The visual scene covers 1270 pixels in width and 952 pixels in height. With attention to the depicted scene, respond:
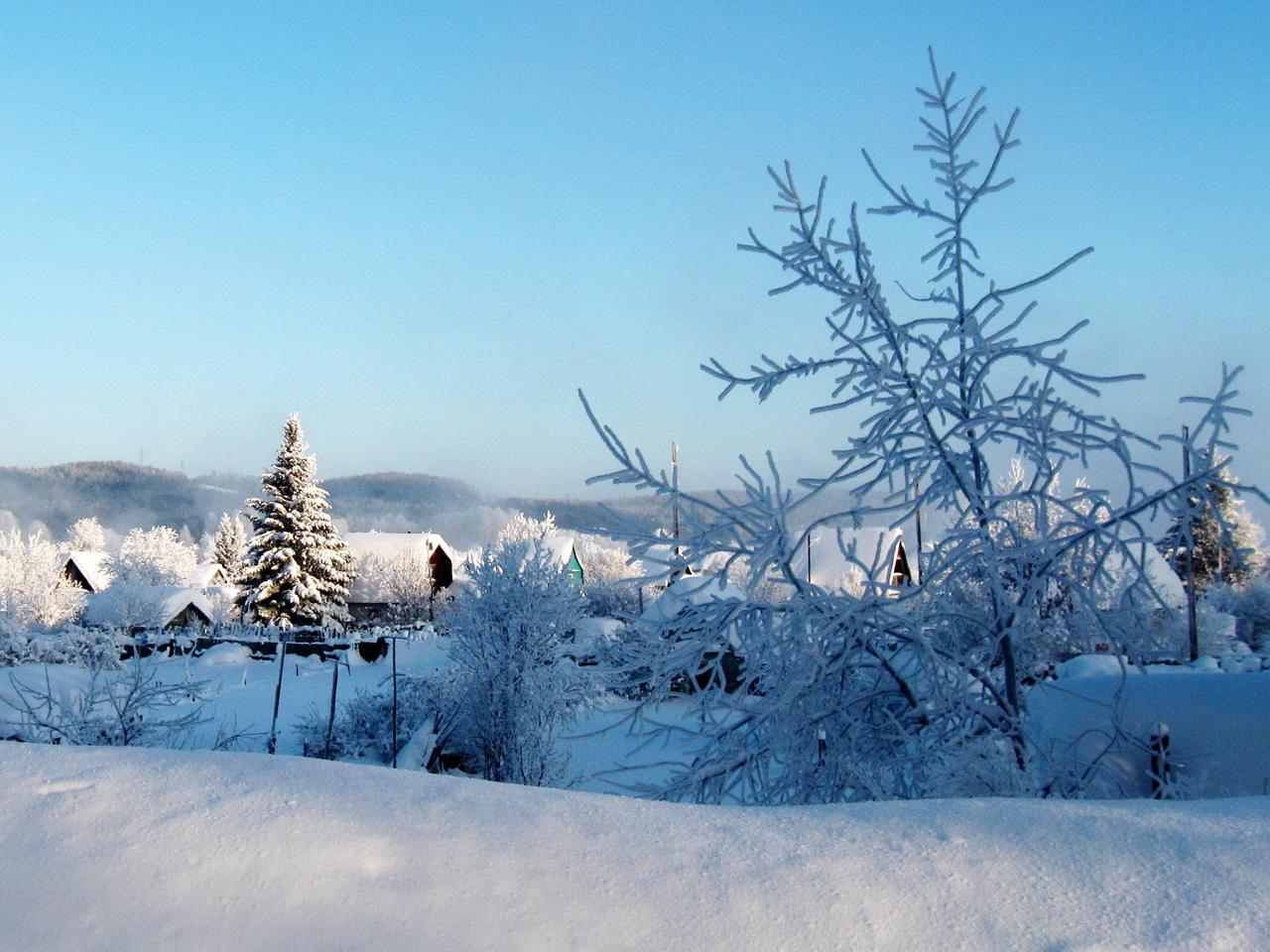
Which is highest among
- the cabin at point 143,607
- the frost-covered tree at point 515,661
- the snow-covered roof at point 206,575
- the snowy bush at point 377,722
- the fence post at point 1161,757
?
the fence post at point 1161,757

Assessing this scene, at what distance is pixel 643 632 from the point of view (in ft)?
16.0

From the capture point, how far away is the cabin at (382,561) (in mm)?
57875

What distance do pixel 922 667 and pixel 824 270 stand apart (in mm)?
1838

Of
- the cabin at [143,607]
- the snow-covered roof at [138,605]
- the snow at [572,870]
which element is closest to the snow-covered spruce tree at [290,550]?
the cabin at [143,607]

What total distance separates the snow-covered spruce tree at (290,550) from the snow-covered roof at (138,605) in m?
4.74

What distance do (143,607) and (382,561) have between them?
18507 mm

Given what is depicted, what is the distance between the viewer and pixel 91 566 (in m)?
63.1

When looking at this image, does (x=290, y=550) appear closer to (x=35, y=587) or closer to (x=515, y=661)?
(x=35, y=587)

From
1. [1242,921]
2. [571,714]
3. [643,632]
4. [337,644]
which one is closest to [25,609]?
[337,644]

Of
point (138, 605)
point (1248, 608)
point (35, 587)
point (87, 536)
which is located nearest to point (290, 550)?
point (138, 605)

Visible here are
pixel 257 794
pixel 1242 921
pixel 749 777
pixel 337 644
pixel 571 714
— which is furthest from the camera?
pixel 337 644

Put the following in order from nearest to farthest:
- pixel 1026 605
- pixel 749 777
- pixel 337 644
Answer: pixel 1026 605, pixel 749 777, pixel 337 644

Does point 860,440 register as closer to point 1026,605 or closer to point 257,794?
point 1026,605

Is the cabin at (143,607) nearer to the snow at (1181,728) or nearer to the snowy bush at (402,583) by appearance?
the snowy bush at (402,583)
